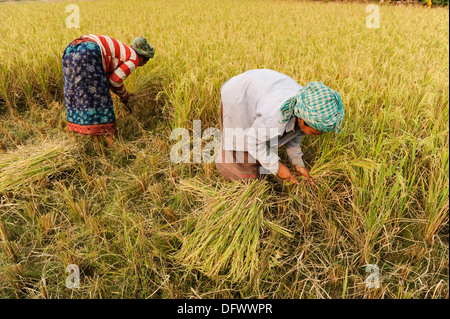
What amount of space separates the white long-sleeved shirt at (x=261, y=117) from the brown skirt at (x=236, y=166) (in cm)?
5

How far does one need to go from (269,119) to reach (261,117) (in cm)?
6

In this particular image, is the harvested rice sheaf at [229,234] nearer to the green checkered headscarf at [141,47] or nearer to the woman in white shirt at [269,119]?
the woman in white shirt at [269,119]

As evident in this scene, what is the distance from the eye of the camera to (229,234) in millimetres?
1122

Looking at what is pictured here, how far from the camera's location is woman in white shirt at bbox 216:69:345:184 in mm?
1000

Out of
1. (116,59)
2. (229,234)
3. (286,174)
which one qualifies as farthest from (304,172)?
(116,59)

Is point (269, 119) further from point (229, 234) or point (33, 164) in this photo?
point (33, 164)

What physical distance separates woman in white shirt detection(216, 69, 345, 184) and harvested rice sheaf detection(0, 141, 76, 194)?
1065 mm

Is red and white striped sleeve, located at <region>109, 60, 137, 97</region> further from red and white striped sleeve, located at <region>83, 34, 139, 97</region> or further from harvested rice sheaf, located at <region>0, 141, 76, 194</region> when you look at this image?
harvested rice sheaf, located at <region>0, 141, 76, 194</region>

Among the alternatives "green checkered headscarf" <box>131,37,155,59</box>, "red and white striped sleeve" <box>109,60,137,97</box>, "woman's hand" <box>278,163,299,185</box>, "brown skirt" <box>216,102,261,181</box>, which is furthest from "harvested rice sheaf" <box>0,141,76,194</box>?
"woman's hand" <box>278,163,299,185</box>

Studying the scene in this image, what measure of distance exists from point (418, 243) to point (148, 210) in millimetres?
1365

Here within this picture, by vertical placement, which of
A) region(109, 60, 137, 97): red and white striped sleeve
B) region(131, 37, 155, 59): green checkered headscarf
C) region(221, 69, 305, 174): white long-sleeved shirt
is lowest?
region(221, 69, 305, 174): white long-sleeved shirt
